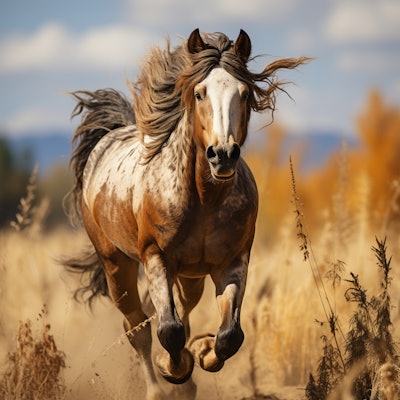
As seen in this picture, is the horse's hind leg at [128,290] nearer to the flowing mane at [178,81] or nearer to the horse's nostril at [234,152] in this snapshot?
the flowing mane at [178,81]

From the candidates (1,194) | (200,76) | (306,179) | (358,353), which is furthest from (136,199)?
(1,194)

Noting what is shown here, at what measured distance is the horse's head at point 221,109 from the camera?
465cm

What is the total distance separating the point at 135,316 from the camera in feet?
22.1

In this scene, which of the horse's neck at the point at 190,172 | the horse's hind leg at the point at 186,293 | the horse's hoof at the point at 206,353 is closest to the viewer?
the horse's neck at the point at 190,172

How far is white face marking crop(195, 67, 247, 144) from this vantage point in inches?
185

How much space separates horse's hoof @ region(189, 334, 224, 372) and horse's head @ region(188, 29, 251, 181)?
4.58 ft

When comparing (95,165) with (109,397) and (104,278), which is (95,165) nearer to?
(104,278)

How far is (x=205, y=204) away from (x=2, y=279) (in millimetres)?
2536

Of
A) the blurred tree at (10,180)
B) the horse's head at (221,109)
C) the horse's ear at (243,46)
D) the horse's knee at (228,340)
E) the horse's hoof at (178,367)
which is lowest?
the horse's hoof at (178,367)

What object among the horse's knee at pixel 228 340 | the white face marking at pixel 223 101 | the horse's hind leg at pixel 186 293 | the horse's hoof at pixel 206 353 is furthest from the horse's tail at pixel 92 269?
the white face marking at pixel 223 101

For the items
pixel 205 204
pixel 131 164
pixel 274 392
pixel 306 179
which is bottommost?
pixel 274 392

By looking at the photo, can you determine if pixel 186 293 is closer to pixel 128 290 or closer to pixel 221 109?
pixel 128 290

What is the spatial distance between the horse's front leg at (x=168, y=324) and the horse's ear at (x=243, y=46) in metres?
1.39

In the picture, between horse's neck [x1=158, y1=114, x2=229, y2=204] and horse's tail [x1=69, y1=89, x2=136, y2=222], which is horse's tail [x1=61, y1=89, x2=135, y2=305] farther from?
horse's neck [x1=158, y1=114, x2=229, y2=204]
